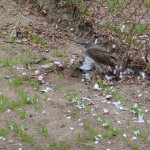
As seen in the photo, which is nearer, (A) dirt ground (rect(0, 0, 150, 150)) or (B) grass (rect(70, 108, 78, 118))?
(A) dirt ground (rect(0, 0, 150, 150))

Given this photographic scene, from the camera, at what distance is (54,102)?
6.07 metres

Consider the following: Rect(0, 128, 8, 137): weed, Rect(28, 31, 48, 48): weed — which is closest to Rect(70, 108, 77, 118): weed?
Rect(0, 128, 8, 137): weed

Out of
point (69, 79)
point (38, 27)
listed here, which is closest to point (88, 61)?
point (69, 79)

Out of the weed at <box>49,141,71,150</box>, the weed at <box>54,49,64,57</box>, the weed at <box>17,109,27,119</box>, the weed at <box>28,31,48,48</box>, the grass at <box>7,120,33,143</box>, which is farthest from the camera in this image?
the weed at <box>28,31,48,48</box>

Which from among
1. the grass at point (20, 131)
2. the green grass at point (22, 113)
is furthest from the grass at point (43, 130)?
the green grass at point (22, 113)

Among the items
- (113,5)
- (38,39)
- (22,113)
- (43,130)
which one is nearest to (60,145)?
(43,130)

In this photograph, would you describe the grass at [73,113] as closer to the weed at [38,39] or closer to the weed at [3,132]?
the weed at [3,132]

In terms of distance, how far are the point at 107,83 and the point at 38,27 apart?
6.95 ft

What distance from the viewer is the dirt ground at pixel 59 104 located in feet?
17.5

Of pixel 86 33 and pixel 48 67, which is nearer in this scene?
pixel 48 67

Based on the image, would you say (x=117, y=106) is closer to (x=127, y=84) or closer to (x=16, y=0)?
(x=127, y=84)

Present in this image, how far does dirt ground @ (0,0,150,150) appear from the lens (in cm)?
532

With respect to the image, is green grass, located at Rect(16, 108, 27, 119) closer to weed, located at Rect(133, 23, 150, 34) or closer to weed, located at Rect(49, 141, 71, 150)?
weed, located at Rect(49, 141, 71, 150)

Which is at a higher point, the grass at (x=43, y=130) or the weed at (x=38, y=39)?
the weed at (x=38, y=39)
